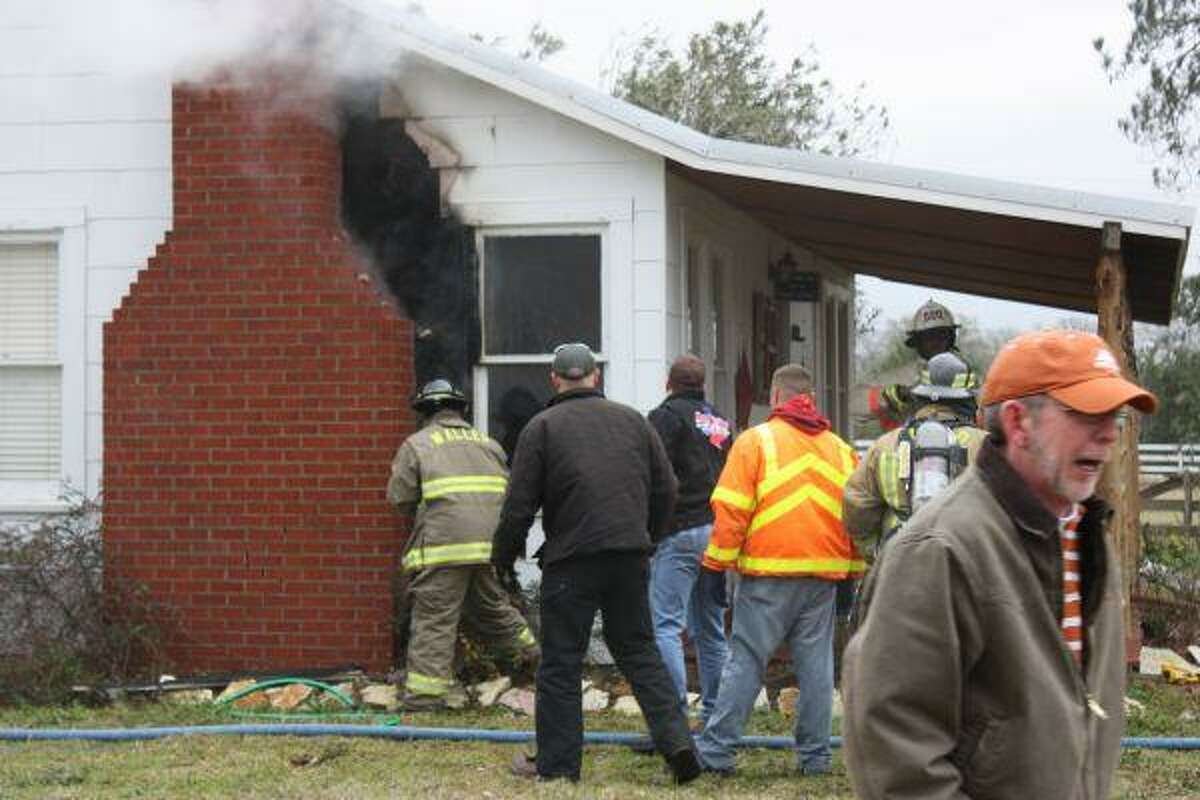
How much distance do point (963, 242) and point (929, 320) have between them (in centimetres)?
281

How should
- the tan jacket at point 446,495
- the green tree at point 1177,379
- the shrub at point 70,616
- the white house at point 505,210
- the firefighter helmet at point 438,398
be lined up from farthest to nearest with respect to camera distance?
the green tree at point 1177,379 → the shrub at point 70,616 → the white house at point 505,210 → the firefighter helmet at point 438,398 → the tan jacket at point 446,495

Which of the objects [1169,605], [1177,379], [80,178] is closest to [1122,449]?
[1169,605]

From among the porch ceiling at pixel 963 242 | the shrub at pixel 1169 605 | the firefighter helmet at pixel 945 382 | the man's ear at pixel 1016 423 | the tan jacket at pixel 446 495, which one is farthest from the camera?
the shrub at pixel 1169 605

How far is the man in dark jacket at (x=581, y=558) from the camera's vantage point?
7.92m

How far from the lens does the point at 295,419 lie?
10.7 m

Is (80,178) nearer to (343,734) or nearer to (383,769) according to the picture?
(343,734)

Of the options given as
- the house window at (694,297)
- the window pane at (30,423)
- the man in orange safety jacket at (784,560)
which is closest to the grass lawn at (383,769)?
the man in orange safety jacket at (784,560)

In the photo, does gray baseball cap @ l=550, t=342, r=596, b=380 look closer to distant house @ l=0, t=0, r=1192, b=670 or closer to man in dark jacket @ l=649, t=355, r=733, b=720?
man in dark jacket @ l=649, t=355, r=733, b=720

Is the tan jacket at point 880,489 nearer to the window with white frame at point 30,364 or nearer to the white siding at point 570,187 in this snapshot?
the white siding at point 570,187

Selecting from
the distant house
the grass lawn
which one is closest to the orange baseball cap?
the grass lawn

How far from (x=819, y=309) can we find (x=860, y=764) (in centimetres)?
1412

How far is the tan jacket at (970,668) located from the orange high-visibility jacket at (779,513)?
190 inches

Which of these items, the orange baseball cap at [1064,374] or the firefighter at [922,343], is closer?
the orange baseball cap at [1064,374]

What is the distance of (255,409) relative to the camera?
10773 millimetres
